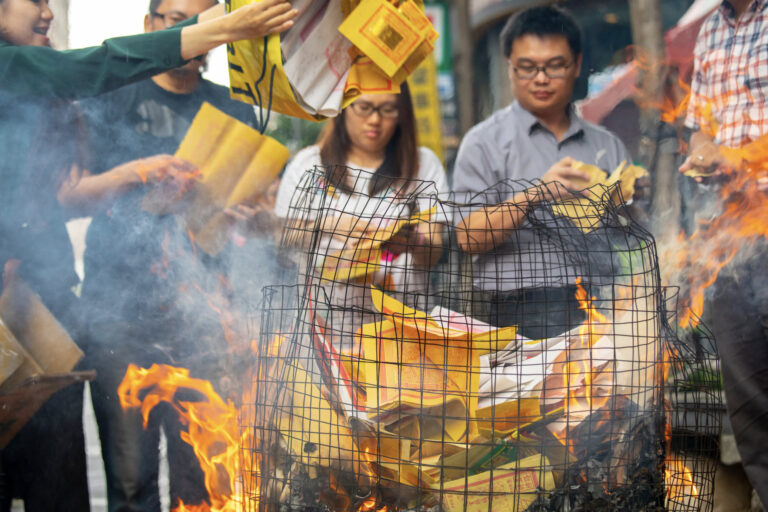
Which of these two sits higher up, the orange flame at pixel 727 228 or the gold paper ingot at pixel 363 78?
the gold paper ingot at pixel 363 78

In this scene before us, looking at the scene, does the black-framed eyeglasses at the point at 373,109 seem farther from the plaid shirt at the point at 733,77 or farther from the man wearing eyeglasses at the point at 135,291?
the plaid shirt at the point at 733,77

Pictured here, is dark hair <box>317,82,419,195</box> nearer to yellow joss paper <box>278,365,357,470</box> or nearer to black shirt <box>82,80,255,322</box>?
black shirt <box>82,80,255,322</box>

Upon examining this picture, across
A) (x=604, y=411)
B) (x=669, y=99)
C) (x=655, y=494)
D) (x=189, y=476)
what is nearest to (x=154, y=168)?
(x=189, y=476)

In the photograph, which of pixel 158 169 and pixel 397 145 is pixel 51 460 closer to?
pixel 158 169

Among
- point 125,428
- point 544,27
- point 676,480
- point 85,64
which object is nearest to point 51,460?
point 125,428

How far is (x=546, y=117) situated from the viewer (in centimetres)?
299

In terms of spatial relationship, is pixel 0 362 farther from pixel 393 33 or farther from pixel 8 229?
pixel 393 33

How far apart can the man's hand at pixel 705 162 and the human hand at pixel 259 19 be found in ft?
5.70

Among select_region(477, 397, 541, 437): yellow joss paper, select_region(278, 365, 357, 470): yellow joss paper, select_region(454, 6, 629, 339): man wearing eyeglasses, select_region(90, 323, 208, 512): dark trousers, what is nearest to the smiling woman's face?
select_region(90, 323, 208, 512): dark trousers

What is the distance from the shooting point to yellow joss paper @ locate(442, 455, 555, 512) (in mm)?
1696

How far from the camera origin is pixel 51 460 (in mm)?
2449

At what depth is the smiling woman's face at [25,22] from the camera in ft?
7.73

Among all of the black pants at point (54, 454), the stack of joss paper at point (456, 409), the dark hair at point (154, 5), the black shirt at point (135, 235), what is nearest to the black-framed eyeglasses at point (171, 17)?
the dark hair at point (154, 5)

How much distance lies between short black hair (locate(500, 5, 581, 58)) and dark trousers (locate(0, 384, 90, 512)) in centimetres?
233
